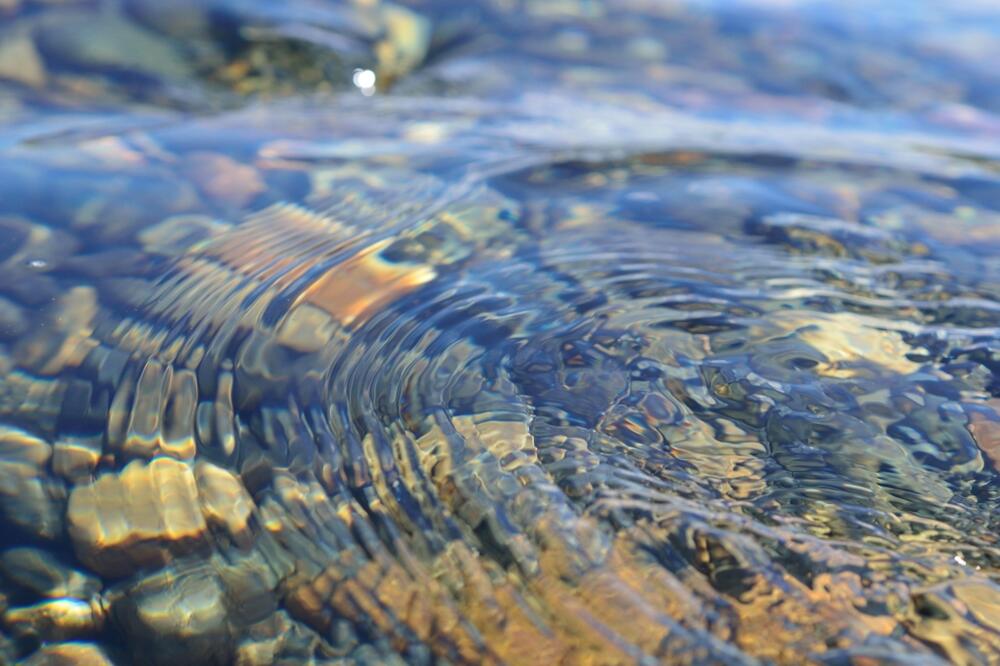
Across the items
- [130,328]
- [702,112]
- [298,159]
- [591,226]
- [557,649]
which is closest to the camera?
[557,649]

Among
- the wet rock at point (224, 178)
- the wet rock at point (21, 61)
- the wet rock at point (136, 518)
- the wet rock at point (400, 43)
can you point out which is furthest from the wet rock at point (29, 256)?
the wet rock at point (400, 43)

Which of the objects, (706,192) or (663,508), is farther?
(706,192)

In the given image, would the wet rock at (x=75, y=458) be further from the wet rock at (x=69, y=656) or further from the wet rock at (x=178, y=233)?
the wet rock at (x=178, y=233)

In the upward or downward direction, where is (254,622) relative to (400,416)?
downward

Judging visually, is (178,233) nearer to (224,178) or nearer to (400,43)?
(224,178)

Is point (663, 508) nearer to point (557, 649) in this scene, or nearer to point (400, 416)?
point (557, 649)

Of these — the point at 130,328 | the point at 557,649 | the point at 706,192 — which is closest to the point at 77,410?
the point at 130,328

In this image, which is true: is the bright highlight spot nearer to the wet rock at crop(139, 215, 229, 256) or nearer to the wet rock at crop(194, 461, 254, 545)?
the wet rock at crop(139, 215, 229, 256)
